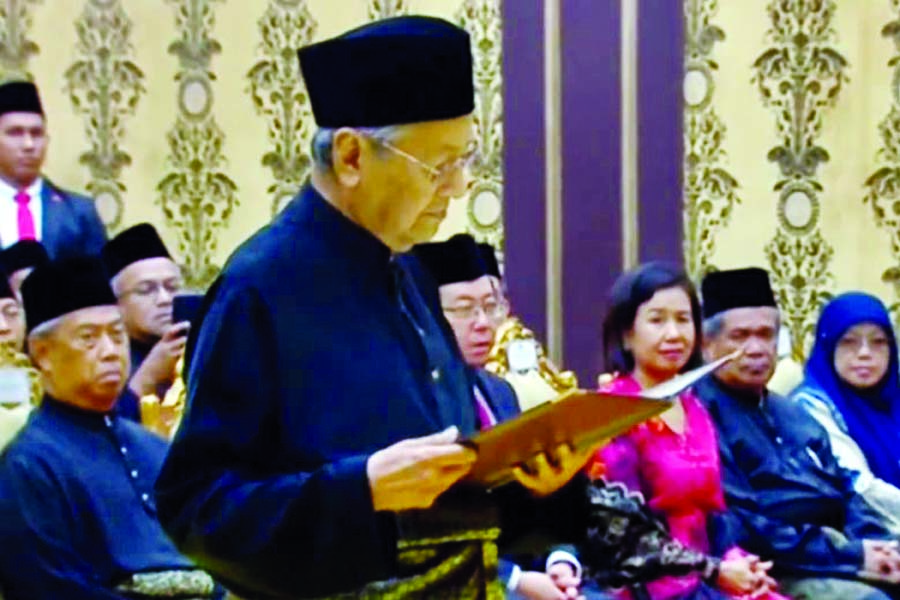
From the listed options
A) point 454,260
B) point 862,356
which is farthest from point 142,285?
→ point 862,356

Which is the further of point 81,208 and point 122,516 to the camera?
point 81,208

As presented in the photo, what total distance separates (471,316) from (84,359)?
3.76 feet

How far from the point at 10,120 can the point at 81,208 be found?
0.41 metres

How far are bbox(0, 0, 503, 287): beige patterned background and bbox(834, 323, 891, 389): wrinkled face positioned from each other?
→ 1.72 m

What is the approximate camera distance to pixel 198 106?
274 inches

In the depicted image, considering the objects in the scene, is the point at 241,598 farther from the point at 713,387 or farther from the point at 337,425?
the point at 713,387

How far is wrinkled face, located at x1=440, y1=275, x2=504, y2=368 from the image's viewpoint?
4809mm

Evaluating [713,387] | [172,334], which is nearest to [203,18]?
[172,334]

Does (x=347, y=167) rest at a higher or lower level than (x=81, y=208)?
higher

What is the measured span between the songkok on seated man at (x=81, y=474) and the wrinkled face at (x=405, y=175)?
5.92ft

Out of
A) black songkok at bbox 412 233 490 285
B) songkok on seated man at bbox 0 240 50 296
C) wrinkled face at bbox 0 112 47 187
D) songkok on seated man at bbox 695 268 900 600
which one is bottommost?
songkok on seated man at bbox 695 268 900 600

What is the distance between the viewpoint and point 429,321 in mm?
2410

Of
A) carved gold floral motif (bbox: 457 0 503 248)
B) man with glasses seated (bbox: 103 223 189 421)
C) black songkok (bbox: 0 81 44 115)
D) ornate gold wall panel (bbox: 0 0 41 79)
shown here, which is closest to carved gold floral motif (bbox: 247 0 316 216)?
carved gold floral motif (bbox: 457 0 503 248)

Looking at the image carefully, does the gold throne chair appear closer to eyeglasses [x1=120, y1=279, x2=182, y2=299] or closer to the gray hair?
eyeglasses [x1=120, y1=279, x2=182, y2=299]
